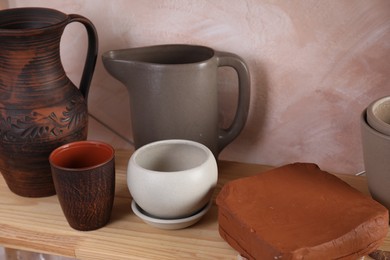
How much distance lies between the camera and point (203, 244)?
2.03 ft

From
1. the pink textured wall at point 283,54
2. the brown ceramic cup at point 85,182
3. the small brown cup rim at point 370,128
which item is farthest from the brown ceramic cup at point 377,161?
the brown ceramic cup at point 85,182

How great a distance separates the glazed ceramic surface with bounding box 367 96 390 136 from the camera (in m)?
0.59

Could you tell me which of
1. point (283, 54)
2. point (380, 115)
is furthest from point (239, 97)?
point (380, 115)

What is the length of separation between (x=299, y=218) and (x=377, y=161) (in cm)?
12

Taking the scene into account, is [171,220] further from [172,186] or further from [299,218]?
[299,218]

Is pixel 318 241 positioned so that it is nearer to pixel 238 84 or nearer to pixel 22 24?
pixel 238 84

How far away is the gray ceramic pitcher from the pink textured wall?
41 millimetres

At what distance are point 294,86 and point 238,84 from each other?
8 cm

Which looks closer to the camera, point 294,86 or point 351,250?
point 351,250

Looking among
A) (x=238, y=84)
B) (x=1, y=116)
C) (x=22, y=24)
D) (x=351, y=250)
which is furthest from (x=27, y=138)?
(x=351, y=250)

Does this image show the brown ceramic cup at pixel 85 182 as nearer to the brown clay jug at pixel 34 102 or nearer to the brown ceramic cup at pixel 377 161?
the brown clay jug at pixel 34 102

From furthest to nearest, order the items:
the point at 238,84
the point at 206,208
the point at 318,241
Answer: the point at 238,84 < the point at 206,208 < the point at 318,241

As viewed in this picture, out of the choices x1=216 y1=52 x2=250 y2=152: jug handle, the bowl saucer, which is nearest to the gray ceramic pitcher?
x1=216 y1=52 x2=250 y2=152: jug handle

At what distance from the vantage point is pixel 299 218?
22.2 inches
